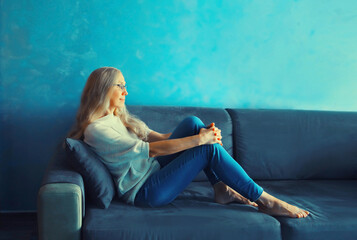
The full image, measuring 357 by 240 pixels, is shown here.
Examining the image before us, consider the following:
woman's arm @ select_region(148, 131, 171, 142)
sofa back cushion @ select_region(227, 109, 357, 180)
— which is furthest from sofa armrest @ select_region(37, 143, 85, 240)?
sofa back cushion @ select_region(227, 109, 357, 180)

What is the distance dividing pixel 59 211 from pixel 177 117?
1019 millimetres

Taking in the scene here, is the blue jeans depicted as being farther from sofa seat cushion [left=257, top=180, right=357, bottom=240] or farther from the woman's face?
the woman's face

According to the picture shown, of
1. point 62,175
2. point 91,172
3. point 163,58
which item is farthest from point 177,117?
point 62,175

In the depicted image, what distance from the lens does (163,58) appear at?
94.0 inches

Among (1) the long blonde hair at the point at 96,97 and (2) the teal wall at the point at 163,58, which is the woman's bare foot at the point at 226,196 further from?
(2) the teal wall at the point at 163,58

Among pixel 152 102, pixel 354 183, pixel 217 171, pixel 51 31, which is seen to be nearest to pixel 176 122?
pixel 152 102

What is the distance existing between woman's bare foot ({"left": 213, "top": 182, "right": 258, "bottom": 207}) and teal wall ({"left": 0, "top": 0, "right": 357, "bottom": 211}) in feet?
2.75

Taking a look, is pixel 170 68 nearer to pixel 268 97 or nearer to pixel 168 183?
pixel 268 97

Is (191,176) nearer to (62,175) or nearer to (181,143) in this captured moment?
(181,143)

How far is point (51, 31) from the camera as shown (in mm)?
2242

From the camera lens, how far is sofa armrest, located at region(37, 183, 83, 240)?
1380mm

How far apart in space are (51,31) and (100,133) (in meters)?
1.00

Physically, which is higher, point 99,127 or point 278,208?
point 99,127

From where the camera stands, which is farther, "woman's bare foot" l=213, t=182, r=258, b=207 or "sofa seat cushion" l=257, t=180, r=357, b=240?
"woman's bare foot" l=213, t=182, r=258, b=207
